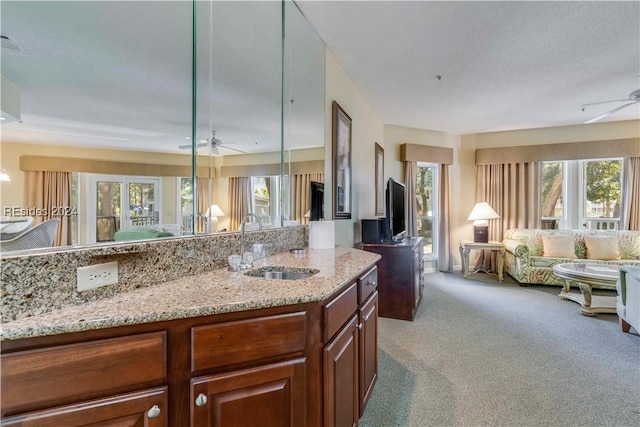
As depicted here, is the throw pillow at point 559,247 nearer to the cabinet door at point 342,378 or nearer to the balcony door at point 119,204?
the cabinet door at point 342,378

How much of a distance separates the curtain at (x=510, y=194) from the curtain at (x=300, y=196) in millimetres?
4591

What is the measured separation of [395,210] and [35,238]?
3.26 metres

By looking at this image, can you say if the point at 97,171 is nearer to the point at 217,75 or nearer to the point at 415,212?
the point at 217,75

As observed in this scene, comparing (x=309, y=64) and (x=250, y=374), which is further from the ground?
(x=309, y=64)

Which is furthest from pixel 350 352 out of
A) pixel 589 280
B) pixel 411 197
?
pixel 411 197

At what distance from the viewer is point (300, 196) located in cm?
250

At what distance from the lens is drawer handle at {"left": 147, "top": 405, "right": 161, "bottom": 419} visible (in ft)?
2.97

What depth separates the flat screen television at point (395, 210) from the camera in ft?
11.4

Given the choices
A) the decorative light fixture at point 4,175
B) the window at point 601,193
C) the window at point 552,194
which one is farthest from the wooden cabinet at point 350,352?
the window at point 601,193

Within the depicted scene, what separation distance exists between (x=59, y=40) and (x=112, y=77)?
0.56 ft

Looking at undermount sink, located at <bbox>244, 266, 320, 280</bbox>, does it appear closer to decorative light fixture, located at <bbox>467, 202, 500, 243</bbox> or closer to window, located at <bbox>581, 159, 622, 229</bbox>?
decorative light fixture, located at <bbox>467, 202, 500, 243</bbox>

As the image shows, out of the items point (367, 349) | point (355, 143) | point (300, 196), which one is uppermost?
point (355, 143)

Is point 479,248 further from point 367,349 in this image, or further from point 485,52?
point 367,349

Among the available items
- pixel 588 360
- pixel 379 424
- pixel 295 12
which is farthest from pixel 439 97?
pixel 379 424
